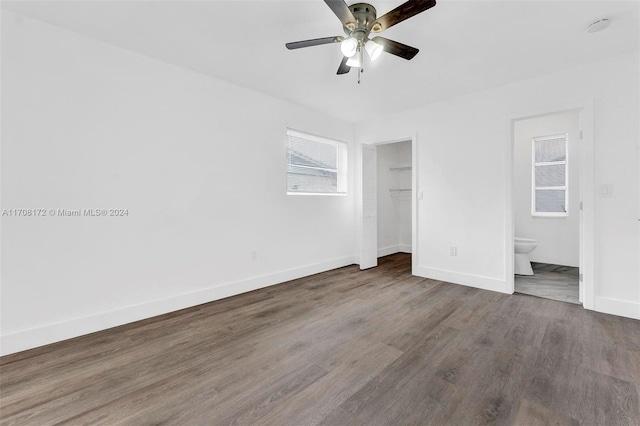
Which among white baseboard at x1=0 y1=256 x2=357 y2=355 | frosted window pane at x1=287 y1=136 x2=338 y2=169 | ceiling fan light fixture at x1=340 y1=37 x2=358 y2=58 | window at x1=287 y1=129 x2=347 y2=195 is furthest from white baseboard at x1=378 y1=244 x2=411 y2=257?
ceiling fan light fixture at x1=340 y1=37 x2=358 y2=58

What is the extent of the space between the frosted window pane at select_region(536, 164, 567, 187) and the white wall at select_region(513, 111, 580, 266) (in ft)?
0.37

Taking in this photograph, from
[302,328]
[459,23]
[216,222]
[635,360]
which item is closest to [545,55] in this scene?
[459,23]

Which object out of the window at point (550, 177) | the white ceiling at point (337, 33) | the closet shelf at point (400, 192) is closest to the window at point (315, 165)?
the white ceiling at point (337, 33)

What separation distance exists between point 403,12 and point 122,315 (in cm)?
332

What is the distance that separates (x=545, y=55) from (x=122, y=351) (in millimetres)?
4504

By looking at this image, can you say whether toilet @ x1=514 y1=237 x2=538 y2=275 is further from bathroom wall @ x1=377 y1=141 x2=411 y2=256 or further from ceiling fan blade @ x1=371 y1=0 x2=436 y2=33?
ceiling fan blade @ x1=371 y1=0 x2=436 y2=33

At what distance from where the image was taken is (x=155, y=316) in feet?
8.86

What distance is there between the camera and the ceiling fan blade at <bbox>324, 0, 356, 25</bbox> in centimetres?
166

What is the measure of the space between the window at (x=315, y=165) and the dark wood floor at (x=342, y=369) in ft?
6.36

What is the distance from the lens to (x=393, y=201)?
6078mm

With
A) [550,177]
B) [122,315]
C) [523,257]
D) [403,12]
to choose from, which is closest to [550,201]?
[550,177]

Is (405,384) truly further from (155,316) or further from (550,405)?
(155,316)

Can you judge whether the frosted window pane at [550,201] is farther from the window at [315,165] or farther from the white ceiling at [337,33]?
the window at [315,165]

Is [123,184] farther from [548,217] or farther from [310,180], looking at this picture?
[548,217]
